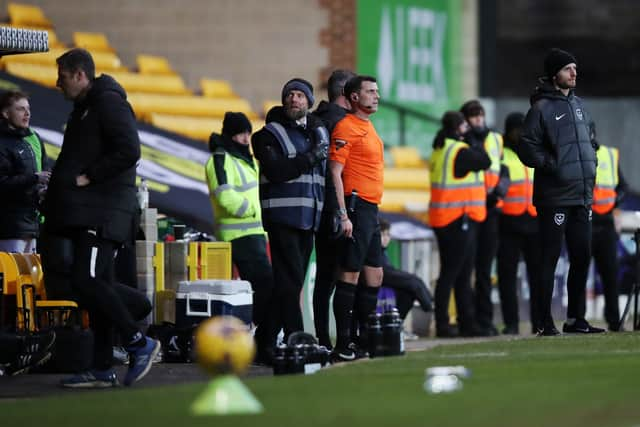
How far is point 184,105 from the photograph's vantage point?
23.5 meters

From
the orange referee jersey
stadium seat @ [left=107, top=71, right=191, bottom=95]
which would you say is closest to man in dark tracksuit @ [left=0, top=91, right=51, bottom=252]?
the orange referee jersey

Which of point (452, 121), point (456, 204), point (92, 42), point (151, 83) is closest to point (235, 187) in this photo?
point (456, 204)

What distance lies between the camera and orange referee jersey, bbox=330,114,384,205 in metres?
13.8

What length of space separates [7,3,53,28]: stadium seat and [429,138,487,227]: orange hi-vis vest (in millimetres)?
6900

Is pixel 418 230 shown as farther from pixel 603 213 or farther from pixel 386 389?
pixel 386 389

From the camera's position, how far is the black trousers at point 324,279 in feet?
45.5

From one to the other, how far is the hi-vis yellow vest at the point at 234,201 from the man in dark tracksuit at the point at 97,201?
98.8 inches

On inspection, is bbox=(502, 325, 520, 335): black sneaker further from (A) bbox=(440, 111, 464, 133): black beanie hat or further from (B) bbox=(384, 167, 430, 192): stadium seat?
(B) bbox=(384, 167, 430, 192): stadium seat

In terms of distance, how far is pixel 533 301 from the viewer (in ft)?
60.9

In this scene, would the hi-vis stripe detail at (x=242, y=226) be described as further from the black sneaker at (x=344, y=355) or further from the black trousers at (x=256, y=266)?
the black sneaker at (x=344, y=355)

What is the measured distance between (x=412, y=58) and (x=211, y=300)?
39.7ft

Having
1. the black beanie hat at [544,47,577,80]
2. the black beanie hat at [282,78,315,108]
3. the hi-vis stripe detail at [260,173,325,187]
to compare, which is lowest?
the hi-vis stripe detail at [260,173,325,187]

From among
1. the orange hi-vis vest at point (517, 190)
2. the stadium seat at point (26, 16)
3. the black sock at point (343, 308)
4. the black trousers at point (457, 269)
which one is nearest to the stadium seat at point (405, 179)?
the stadium seat at point (26, 16)

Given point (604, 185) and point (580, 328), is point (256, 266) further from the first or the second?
point (604, 185)
